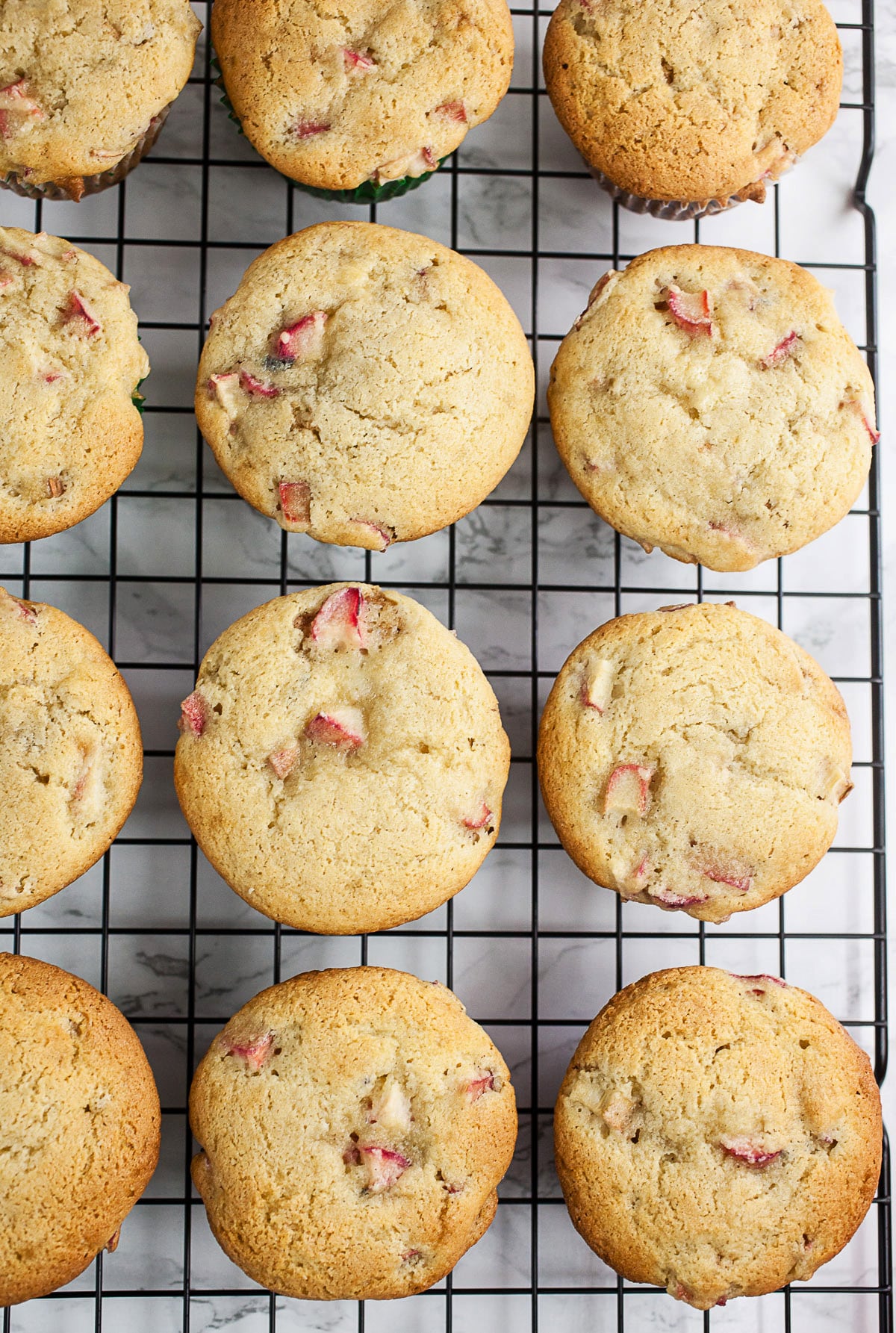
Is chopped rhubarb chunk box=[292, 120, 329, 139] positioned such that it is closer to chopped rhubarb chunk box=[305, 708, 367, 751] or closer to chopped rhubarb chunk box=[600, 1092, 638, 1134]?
chopped rhubarb chunk box=[305, 708, 367, 751]

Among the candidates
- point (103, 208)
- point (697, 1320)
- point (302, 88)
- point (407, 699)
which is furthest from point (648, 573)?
point (697, 1320)

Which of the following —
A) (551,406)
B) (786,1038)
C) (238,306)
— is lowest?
(786,1038)

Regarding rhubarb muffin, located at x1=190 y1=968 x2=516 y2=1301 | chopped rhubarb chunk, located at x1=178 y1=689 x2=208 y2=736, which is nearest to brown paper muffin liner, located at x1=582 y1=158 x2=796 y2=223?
chopped rhubarb chunk, located at x1=178 y1=689 x2=208 y2=736

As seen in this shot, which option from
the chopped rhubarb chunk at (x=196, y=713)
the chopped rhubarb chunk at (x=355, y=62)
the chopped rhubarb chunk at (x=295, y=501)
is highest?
the chopped rhubarb chunk at (x=355, y=62)

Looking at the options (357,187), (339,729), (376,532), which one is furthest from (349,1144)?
A: (357,187)

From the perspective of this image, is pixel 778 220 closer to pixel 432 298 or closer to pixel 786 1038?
pixel 432 298

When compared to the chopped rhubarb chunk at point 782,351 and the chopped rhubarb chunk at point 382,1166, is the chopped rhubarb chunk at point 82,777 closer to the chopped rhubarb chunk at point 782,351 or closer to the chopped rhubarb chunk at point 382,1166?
the chopped rhubarb chunk at point 382,1166

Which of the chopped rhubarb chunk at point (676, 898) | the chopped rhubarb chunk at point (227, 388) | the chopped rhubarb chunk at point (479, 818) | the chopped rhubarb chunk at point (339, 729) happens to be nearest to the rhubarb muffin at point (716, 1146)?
the chopped rhubarb chunk at point (676, 898)
